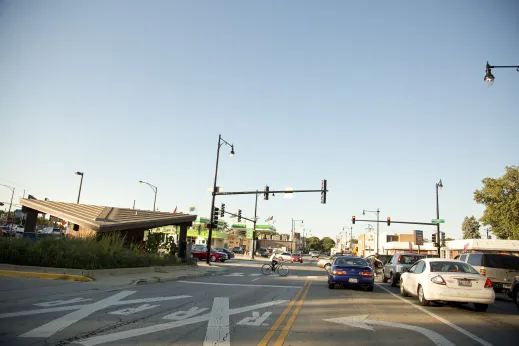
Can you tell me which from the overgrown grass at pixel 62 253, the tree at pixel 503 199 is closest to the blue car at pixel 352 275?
the overgrown grass at pixel 62 253

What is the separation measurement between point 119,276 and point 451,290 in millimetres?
13205

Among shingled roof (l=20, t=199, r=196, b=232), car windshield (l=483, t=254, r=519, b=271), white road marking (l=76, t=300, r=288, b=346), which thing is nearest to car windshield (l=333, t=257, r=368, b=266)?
car windshield (l=483, t=254, r=519, b=271)

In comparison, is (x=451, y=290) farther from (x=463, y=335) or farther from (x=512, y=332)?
(x=463, y=335)

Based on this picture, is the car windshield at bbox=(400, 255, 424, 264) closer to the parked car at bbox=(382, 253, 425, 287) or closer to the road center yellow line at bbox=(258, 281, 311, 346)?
the parked car at bbox=(382, 253, 425, 287)

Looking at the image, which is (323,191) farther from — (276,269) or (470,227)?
(470,227)

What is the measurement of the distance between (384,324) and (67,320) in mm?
6637

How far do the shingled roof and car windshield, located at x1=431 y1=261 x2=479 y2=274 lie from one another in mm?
17852

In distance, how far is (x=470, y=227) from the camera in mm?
111125

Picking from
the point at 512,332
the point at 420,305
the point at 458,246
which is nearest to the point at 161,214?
the point at 420,305

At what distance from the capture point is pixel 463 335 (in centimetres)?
776

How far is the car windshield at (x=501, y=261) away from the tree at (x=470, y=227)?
345 ft

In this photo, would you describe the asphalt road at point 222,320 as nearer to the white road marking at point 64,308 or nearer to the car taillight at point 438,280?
the white road marking at point 64,308

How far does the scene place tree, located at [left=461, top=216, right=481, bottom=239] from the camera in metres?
110

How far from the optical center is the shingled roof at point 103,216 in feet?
76.6
